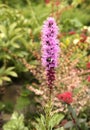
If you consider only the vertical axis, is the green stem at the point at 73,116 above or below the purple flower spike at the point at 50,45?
below

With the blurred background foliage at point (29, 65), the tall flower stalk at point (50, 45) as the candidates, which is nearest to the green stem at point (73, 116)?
the blurred background foliage at point (29, 65)

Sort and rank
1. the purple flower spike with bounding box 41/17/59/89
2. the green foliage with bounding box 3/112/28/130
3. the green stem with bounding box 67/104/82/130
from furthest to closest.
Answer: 1. the green foliage with bounding box 3/112/28/130
2. the green stem with bounding box 67/104/82/130
3. the purple flower spike with bounding box 41/17/59/89

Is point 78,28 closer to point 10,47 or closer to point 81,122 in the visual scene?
point 10,47

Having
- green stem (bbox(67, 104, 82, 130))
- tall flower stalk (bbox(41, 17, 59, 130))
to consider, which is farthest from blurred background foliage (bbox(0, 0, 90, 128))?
tall flower stalk (bbox(41, 17, 59, 130))

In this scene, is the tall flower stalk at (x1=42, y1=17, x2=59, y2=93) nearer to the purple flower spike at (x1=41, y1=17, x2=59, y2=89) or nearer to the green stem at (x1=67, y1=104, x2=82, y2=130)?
the purple flower spike at (x1=41, y1=17, x2=59, y2=89)

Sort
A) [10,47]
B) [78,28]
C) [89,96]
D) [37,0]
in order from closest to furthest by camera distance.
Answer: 1. [89,96]
2. [10,47]
3. [78,28]
4. [37,0]

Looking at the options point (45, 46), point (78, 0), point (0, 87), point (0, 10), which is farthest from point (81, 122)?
point (78, 0)

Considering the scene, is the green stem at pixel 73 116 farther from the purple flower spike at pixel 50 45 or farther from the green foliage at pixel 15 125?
the purple flower spike at pixel 50 45

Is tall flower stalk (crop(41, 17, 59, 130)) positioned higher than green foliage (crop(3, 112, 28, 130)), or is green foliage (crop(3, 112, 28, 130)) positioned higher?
tall flower stalk (crop(41, 17, 59, 130))

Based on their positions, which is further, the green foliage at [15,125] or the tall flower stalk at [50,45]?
the green foliage at [15,125]

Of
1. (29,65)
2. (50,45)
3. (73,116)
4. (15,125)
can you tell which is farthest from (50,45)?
(29,65)

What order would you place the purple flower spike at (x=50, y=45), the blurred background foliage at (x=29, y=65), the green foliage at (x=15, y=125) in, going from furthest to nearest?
the blurred background foliage at (x=29, y=65)
the green foliage at (x=15, y=125)
the purple flower spike at (x=50, y=45)
